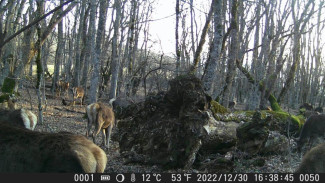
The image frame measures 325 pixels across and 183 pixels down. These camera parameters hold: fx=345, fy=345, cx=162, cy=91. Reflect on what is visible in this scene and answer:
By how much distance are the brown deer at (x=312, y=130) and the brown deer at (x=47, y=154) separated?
741 centimetres

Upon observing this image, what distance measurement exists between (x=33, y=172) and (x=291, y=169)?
18.5 ft

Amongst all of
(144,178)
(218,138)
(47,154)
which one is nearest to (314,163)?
(144,178)

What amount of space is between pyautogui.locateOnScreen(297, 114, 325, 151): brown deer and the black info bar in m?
4.96

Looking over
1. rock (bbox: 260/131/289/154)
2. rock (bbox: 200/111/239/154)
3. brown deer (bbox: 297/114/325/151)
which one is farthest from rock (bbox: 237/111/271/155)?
brown deer (bbox: 297/114/325/151)

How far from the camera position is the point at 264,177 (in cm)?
579

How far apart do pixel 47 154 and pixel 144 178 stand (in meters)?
1.50

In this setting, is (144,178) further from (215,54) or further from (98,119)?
(215,54)

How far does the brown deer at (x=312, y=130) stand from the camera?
10.2 m

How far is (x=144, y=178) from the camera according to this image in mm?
5277

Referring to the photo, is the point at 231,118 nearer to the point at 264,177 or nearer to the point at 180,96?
the point at 180,96

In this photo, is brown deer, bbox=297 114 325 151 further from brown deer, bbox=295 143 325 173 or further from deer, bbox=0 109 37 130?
deer, bbox=0 109 37 130

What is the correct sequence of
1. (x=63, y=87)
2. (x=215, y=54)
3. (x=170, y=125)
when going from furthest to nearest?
(x=63, y=87)
(x=215, y=54)
(x=170, y=125)

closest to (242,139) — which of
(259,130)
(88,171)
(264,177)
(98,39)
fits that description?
(259,130)

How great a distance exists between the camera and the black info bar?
4422 millimetres
